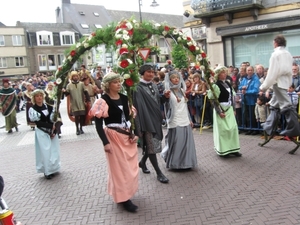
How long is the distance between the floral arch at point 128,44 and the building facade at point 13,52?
45440mm

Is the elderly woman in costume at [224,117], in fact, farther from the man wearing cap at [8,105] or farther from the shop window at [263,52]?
the shop window at [263,52]

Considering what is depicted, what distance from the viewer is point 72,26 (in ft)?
170

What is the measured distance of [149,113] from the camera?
17.9 feet

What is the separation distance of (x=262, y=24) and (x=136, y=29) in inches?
451

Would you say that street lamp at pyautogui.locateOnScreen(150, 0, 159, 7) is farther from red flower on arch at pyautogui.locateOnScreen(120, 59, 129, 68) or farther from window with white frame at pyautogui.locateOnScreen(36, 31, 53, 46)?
window with white frame at pyautogui.locateOnScreen(36, 31, 53, 46)

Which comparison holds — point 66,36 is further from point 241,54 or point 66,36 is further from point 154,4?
point 241,54

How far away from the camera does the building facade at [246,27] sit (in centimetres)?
1466

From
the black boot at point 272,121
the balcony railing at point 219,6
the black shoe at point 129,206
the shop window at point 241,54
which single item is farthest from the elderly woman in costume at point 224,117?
the shop window at point 241,54

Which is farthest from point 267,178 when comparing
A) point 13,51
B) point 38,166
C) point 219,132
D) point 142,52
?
point 13,51

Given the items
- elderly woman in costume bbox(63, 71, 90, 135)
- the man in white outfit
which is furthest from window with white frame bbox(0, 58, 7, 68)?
the man in white outfit

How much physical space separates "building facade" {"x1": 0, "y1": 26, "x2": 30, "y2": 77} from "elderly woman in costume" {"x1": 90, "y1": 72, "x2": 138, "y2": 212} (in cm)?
4680

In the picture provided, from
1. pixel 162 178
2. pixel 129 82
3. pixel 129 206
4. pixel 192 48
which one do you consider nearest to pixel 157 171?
pixel 162 178

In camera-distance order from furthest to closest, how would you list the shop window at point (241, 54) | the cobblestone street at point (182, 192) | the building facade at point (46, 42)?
the building facade at point (46, 42) → the shop window at point (241, 54) → the cobblestone street at point (182, 192)

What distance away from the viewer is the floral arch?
469 cm
